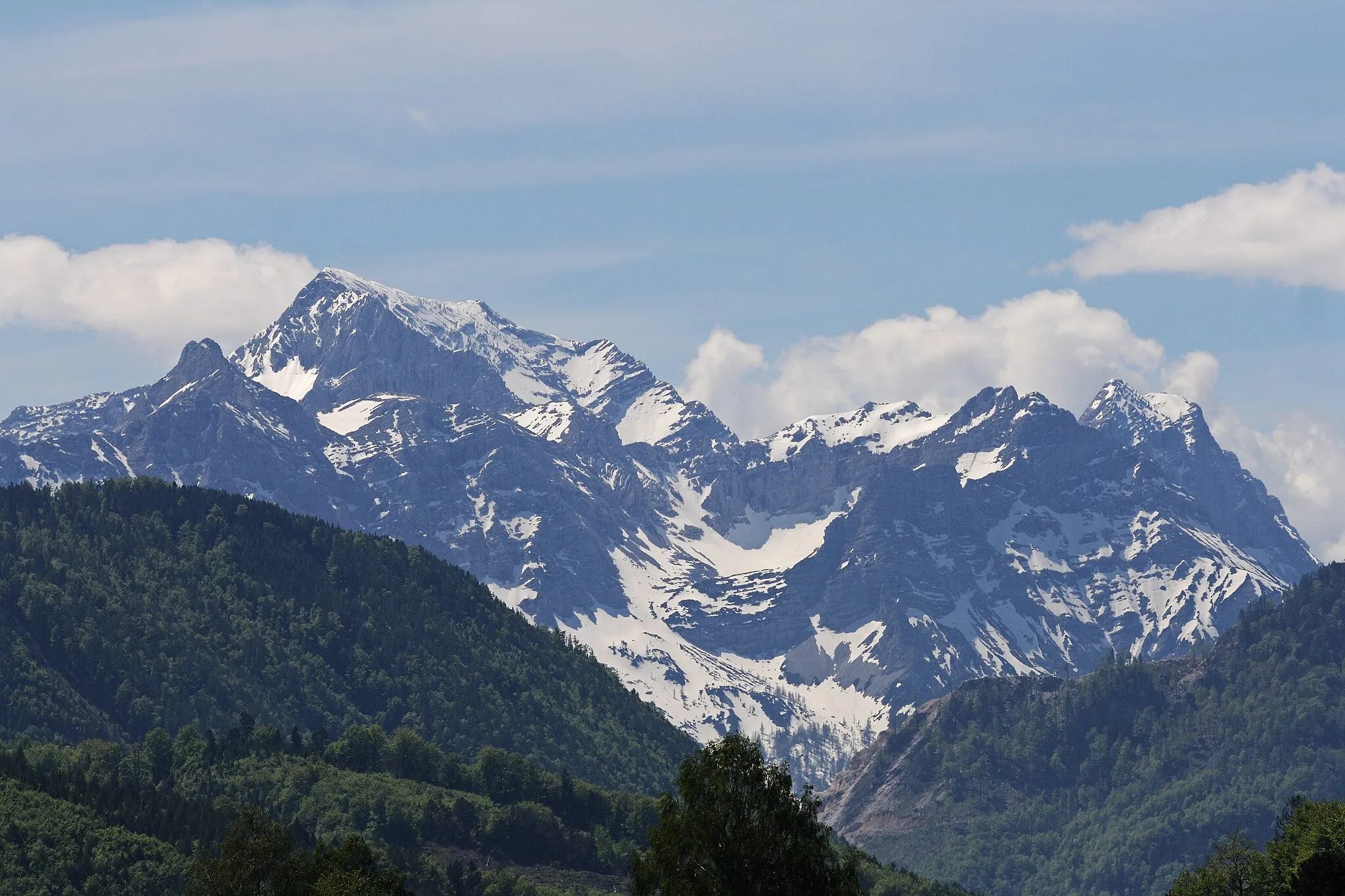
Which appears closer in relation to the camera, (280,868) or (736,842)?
(736,842)

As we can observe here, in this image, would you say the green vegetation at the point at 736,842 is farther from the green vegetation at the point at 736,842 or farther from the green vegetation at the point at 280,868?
the green vegetation at the point at 280,868

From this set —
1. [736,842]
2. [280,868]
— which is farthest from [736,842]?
[280,868]

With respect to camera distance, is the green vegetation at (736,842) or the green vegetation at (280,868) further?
the green vegetation at (280,868)

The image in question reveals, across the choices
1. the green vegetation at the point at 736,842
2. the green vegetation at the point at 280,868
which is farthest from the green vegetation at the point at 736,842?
the green vegetation at the point at 280,868

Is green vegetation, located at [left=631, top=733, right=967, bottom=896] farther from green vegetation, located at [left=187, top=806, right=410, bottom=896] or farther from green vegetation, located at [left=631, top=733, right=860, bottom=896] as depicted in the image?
green vegetation, located at [left=187, top=806, right=410, bottom=896]

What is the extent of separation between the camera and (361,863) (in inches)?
5020

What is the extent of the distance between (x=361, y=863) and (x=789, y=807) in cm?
3201

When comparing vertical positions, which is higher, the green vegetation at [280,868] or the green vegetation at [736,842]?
the green vegetation at [736,842]

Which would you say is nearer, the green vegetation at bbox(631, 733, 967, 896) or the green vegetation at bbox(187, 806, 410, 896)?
the green vegetation at bbox(631, 733, 967, 896)

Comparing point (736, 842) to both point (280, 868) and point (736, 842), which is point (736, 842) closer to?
point (736, 842)

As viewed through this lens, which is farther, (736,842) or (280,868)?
(280,868)

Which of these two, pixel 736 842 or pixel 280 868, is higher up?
pixel 736 842

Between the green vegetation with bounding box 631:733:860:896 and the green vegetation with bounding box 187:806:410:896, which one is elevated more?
the green vegetation with bounding box 631:733:860:896

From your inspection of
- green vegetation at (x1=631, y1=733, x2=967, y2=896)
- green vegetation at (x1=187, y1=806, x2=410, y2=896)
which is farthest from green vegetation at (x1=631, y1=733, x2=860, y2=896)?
green vegetation at (x1=187, y1=806, x2=410, y2=896)
